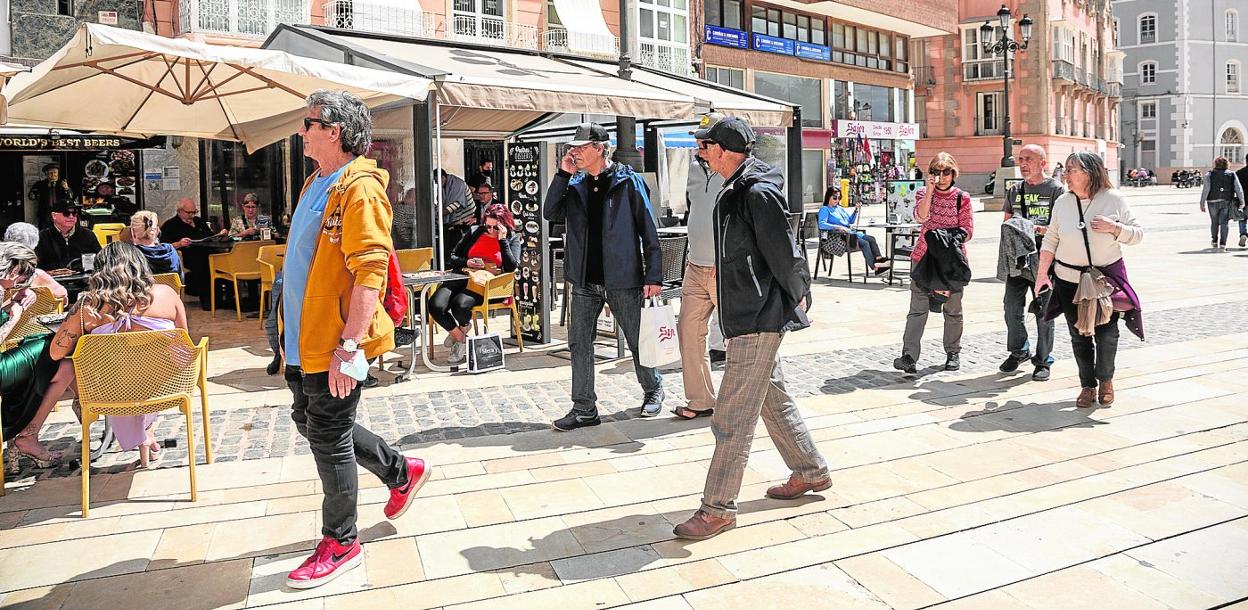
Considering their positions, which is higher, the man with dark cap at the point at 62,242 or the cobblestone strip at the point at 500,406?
the man with dark cap at the point at 62,242

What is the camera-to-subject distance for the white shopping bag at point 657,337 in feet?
20.5

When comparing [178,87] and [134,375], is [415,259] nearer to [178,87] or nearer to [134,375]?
[178,87]

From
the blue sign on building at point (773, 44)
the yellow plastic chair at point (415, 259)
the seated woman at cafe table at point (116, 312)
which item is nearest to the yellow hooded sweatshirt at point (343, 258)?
the seated woman at cafe table at point (116, 312)

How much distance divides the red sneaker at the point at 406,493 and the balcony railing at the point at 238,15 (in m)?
14.8

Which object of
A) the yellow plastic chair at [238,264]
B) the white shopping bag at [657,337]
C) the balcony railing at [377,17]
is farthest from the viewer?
Answer: the balcony railing at [377,17]

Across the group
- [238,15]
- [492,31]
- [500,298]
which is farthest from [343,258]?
[492,31]

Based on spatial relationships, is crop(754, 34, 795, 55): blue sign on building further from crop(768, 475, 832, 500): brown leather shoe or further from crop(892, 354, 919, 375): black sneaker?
crop(768, 475, 832, 500): brown leather shoe

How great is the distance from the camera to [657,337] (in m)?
6.24

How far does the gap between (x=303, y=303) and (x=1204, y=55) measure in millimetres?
77635

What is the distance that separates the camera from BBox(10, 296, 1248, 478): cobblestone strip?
584 cm

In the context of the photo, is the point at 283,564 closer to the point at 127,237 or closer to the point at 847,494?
the point at 847,494

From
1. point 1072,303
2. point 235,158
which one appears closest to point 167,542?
point 1072,303

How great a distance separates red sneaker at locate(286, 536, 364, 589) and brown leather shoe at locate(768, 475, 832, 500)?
1.88 meters

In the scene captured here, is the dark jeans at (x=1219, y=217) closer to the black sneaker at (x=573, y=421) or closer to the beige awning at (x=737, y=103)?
the beige awning at (x=737, y=103)
